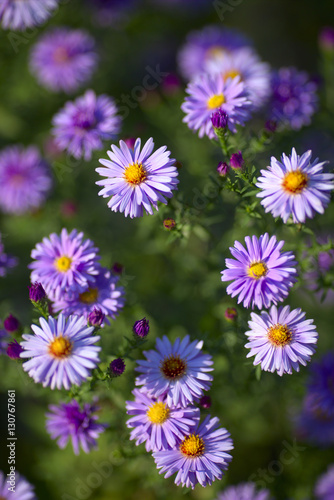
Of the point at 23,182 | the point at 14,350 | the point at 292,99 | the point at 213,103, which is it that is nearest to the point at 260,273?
the point at 213,103

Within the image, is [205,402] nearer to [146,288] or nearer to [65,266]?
[65,266]

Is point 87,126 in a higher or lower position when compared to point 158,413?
higher

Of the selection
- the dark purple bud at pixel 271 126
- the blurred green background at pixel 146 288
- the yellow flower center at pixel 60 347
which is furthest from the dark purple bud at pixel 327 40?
the yellow flower center at pixel 60 347

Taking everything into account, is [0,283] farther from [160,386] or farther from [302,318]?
[302,318]

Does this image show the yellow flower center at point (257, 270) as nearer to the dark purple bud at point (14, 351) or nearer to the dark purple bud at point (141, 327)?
the dark purple bud at point (141, 327)

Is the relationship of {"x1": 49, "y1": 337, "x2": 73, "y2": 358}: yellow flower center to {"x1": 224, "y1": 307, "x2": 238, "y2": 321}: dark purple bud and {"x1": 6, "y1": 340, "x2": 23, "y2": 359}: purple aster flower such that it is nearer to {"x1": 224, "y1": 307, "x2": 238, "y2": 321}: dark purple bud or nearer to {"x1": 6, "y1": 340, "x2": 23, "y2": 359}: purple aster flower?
{"x1": 6, "y1": 340, "x2": 23, "y2": 359}: purple aster flower

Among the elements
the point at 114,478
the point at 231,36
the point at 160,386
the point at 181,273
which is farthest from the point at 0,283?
the point at 231,36

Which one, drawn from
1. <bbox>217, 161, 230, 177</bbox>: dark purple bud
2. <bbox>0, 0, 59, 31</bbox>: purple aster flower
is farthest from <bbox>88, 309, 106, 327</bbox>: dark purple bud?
<bbox>0, 0, 59, 31</bbox>: purple aster flower
